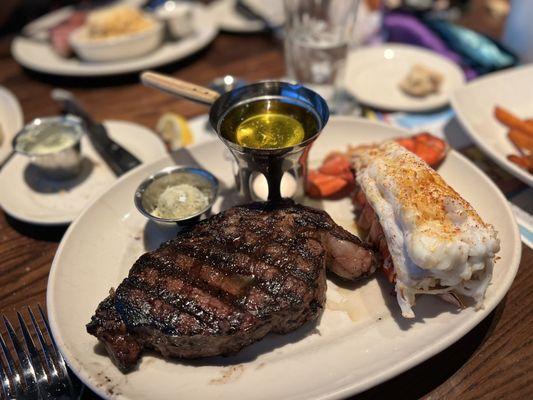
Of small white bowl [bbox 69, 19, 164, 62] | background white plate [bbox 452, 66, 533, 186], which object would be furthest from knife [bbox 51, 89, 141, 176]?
background white plate [bbox 452, 66, 533, 186]

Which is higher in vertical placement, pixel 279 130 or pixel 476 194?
pixel 279 130

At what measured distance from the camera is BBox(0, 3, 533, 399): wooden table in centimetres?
227

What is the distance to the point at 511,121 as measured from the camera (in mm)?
3832

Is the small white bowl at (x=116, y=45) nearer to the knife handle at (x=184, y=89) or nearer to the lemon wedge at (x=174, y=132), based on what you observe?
the lemon wedge at (x=174, y=132)

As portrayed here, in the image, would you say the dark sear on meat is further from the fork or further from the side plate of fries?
the side plate of fries

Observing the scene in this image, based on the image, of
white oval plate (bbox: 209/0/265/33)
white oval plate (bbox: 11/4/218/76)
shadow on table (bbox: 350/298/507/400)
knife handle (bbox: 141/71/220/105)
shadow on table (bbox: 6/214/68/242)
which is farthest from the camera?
white oval plate (bbox: 209/0/265/33)

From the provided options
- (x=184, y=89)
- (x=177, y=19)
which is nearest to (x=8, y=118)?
(x=177, y=19)

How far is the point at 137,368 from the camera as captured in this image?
2.27m

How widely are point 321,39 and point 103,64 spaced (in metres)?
2.67

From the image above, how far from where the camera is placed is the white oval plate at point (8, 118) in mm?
4312

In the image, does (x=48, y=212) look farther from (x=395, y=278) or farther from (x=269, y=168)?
(x=395, y=278)

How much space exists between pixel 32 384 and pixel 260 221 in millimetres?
1496

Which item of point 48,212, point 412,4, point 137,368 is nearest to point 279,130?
point 137,368

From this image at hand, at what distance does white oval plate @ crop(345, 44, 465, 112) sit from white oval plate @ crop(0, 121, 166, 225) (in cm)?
221
